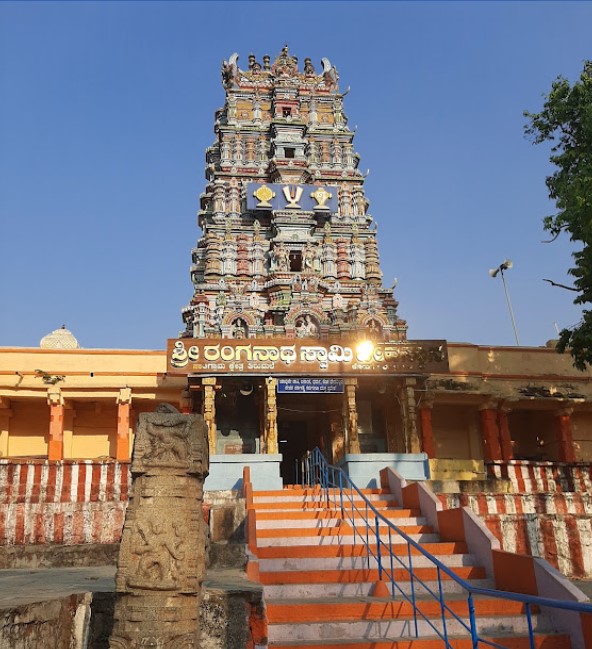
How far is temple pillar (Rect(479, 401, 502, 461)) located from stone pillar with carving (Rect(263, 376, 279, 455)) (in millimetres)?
7393

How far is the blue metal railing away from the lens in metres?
4.90

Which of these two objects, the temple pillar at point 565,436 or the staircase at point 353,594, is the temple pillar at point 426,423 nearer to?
the temple pillar at point 565,436

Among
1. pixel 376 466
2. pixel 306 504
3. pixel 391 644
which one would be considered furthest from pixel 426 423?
pixel 391 644

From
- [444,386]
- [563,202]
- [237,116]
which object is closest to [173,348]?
[444,386]

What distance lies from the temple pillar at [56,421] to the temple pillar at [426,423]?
422 inches

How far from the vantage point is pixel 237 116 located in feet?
106

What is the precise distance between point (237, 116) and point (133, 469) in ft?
95.7

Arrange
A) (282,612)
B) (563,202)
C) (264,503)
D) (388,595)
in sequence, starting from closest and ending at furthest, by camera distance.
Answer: (282,612)
(388,595)
(264,503)
(563,202)

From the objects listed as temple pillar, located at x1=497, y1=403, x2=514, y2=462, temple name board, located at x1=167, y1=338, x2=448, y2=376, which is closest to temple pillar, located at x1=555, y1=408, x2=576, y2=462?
temple pillar, located at x1=497, y1=403, x2=514, y2=462

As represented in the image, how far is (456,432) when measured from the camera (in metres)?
22.1

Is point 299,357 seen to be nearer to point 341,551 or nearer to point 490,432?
point 490,432

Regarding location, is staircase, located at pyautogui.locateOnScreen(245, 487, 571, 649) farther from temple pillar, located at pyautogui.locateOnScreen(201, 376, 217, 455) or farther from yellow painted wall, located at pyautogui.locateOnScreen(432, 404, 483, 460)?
yellow painted wall, located at pyautogui.locateOnScreen(432, 404, 483, 460)

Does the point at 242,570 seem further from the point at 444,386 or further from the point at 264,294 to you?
the point at 264,294

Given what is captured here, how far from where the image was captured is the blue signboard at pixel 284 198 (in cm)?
2877
